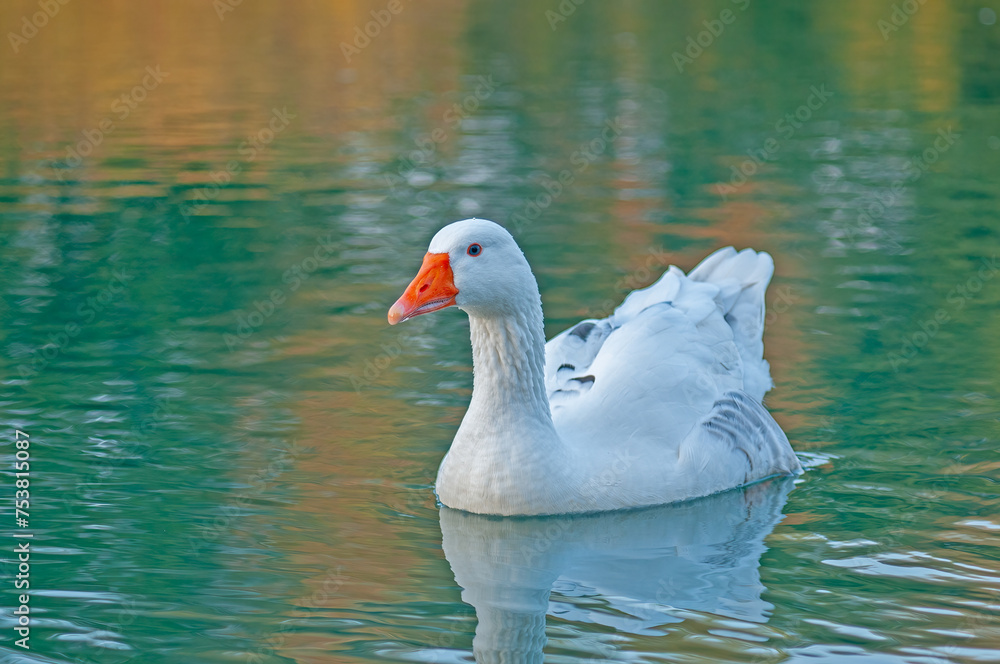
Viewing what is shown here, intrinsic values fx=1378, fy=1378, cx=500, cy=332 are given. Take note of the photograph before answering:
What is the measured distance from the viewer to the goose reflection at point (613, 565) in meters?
6.89

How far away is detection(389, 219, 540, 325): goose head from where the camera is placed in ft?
25.3

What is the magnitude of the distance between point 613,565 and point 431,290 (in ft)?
6.01

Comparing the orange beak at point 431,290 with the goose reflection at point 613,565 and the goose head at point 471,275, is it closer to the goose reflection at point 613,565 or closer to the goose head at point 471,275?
the goose head at point 471,275

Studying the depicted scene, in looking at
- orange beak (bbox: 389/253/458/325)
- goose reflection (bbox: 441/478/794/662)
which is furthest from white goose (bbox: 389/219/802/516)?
goose reflection (bbox: 441/478/794/662)

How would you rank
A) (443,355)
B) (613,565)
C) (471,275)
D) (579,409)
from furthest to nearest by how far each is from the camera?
(443,355), (579,409), (471,275), (613,565)

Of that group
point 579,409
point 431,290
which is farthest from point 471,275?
point 579,409

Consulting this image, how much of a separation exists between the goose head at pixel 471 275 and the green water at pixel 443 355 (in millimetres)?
1359

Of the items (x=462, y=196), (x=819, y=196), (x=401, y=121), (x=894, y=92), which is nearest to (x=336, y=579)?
(x=462, y=196)

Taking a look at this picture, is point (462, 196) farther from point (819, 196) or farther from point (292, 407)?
point (292, 407)

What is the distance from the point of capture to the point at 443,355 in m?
11.7

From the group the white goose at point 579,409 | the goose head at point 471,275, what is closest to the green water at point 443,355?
the white goose at point 579,409

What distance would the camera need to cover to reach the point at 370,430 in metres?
9.85

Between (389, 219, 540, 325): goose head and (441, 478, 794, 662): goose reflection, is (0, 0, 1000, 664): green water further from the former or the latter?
(389, 219, 540, 325): goose head

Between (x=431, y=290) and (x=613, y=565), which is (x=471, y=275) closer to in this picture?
(x=431, y=290)
